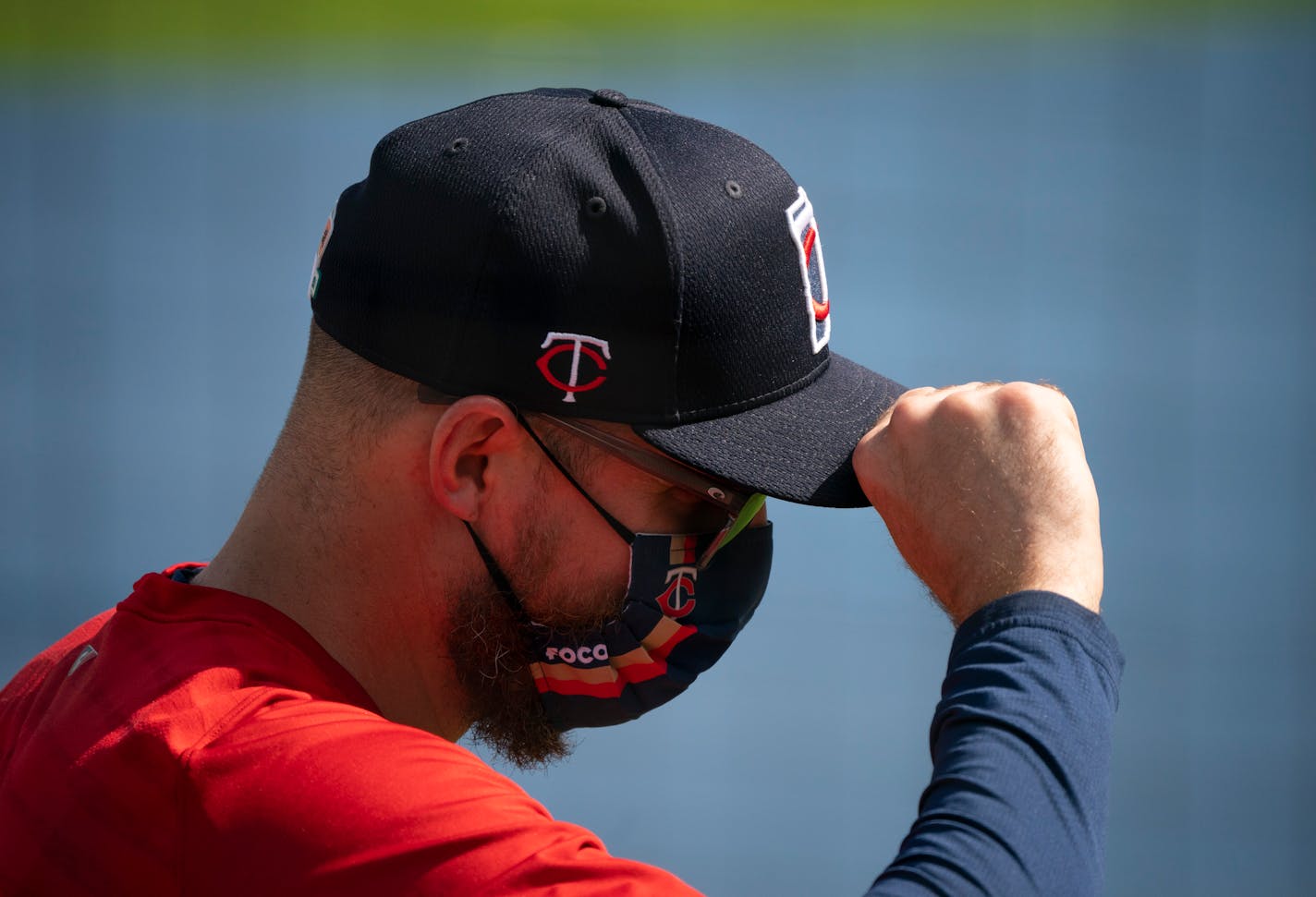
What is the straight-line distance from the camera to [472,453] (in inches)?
50.9

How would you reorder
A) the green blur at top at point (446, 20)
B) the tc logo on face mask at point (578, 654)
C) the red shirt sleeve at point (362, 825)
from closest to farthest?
the red shirt sleeve at point (362, 825)
the tc logo on face mask at point (578, 654)
the green blur at top at point (446, 20)

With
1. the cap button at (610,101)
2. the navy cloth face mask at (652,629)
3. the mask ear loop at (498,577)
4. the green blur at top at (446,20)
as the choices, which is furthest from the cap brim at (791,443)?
the green blur at top at (446,20)

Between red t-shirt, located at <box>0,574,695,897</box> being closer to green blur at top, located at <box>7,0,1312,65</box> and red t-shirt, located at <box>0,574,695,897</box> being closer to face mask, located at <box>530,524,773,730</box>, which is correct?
face mask, located at <box>530,524,773,730</box>

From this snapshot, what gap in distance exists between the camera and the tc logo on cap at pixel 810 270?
1.37 m

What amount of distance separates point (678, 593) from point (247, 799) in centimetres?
54

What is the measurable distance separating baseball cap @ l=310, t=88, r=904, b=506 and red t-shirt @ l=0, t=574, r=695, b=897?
1.19 ft

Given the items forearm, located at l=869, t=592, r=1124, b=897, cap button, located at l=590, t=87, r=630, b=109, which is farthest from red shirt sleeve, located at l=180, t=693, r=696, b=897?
cap button, located at l=590, t=87, r=630, b=109

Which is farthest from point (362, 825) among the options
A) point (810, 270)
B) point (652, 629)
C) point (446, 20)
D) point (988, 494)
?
point (446, 20)

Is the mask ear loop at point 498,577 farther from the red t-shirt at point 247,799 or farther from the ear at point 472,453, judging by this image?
the red t-shirt at point 247,799

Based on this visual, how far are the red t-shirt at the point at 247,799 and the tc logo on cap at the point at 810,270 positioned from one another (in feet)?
2.05

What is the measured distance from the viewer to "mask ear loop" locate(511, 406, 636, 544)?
1.28 m

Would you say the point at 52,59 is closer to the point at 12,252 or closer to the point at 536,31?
the point at 12,252

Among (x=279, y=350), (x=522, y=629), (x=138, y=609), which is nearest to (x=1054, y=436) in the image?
(x=522, y=629)

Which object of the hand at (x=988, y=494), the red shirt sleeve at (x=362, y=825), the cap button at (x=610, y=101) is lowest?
the red shirt sleeve at (x=362, y=825)
